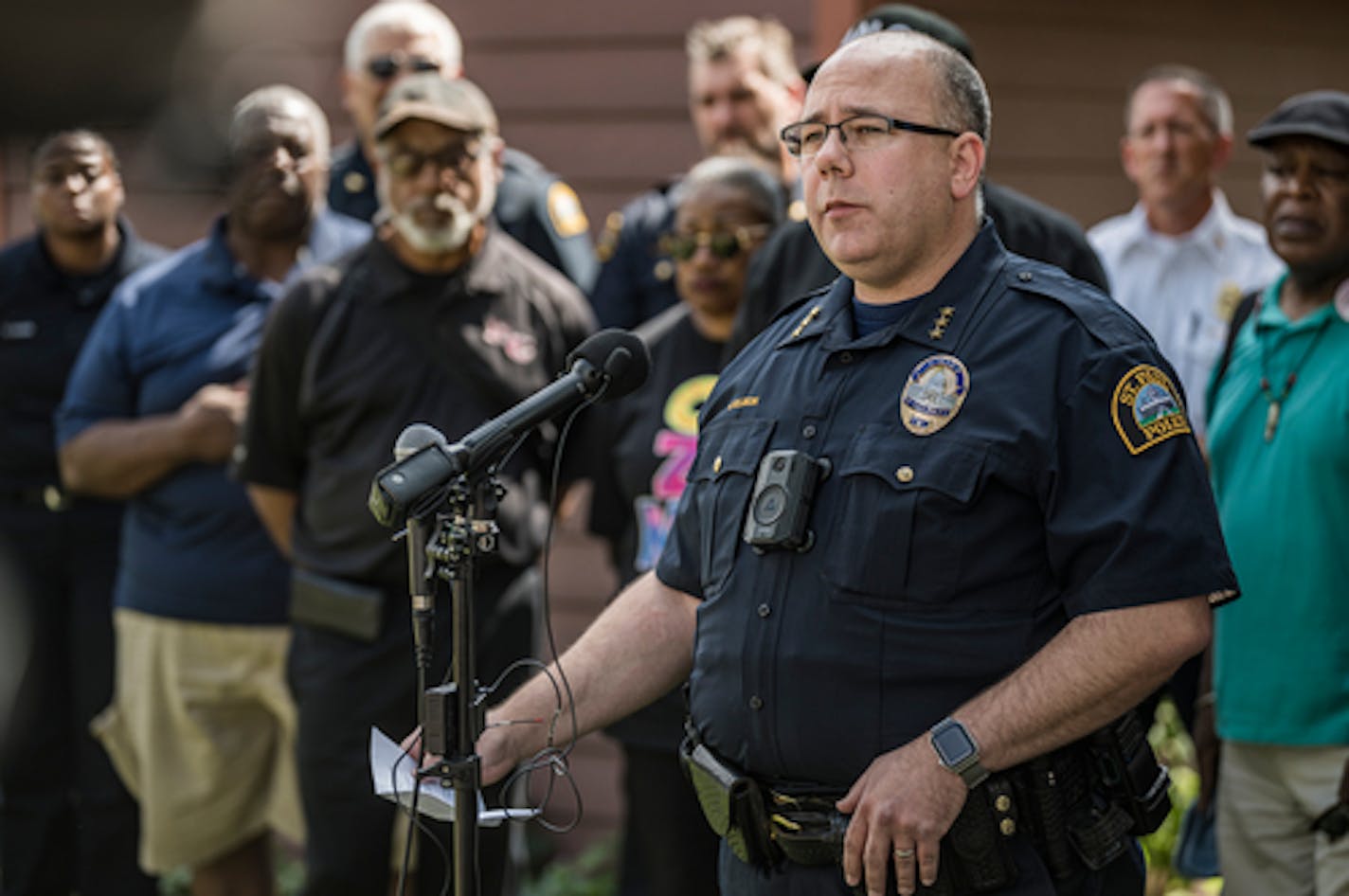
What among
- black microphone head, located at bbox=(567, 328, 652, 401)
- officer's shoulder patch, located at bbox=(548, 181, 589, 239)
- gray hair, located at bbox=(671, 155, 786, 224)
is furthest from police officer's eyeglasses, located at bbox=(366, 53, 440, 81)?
black microphone head, located at bbox=(567, 328, 652, 401)

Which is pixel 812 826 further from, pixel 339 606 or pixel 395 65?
pixel 395 65

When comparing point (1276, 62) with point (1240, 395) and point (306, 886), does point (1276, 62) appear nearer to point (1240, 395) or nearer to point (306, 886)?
point (1240, 395)

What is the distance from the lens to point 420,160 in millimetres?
4672

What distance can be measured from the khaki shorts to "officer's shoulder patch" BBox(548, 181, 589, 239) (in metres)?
1.64

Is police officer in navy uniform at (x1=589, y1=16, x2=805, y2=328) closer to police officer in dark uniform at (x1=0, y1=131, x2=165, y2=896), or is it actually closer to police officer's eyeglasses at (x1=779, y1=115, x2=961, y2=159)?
police officer in dark uniform at (x1=0, y1=131, x2=165, y2=896)

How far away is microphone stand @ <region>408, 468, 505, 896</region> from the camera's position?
248 centimetres

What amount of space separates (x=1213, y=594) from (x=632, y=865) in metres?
3.22

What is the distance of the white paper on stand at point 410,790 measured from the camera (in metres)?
2.57

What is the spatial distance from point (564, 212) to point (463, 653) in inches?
137

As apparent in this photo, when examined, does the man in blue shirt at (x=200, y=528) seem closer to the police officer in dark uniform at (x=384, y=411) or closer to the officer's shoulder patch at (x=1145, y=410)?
the police officer in dark uniform at (x=384, y=411)

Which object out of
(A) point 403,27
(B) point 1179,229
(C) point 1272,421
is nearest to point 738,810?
(C) point 1272,421

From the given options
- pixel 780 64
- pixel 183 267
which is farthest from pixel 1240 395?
pixel 183 267

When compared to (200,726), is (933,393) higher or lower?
higher

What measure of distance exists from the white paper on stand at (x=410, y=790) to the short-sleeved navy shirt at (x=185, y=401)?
2.63 m
